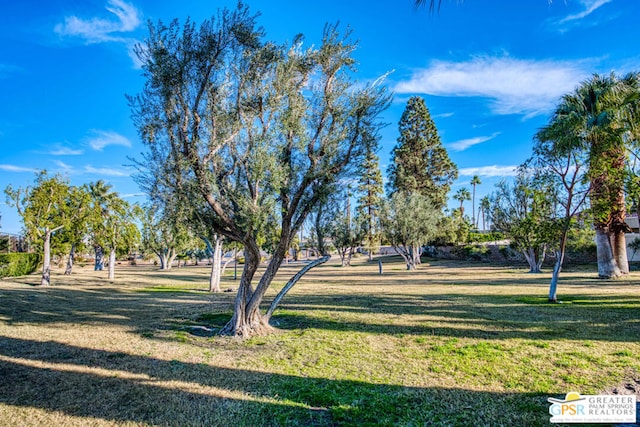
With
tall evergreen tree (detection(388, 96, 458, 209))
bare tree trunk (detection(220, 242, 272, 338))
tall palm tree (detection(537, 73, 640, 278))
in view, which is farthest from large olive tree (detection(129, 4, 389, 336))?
tall evergreen tree (detection(388, 96, 458, 209))

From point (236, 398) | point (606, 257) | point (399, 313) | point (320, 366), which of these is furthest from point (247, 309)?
point (606, 257)

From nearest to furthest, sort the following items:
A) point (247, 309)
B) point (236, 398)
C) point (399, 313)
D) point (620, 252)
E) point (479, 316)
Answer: point (236, 398)
point (247, 309)
point (479, 316)
point (399, 313)
point (620, 252)

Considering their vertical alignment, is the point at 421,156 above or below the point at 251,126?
above

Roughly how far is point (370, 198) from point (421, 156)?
925 cm

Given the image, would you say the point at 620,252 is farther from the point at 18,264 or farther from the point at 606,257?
the point at 18,264

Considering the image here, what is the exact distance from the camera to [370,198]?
165 feet

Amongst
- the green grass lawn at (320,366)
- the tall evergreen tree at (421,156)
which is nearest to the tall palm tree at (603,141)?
the green grass lawn at (320,366)

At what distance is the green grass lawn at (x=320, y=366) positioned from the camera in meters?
4.12

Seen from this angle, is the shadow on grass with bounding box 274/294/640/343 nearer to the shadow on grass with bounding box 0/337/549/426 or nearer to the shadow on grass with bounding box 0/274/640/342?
the shadow on grass with bounding box 0/274/640/342

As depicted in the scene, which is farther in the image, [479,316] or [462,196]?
[462,196]

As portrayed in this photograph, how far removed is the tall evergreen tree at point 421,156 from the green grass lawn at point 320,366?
123 feet

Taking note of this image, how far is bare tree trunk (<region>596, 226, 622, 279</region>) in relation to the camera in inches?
742

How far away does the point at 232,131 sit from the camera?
768 centimetres

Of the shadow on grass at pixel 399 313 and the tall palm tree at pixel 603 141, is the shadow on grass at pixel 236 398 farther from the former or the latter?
the tall palm tree at pixel 603 141
